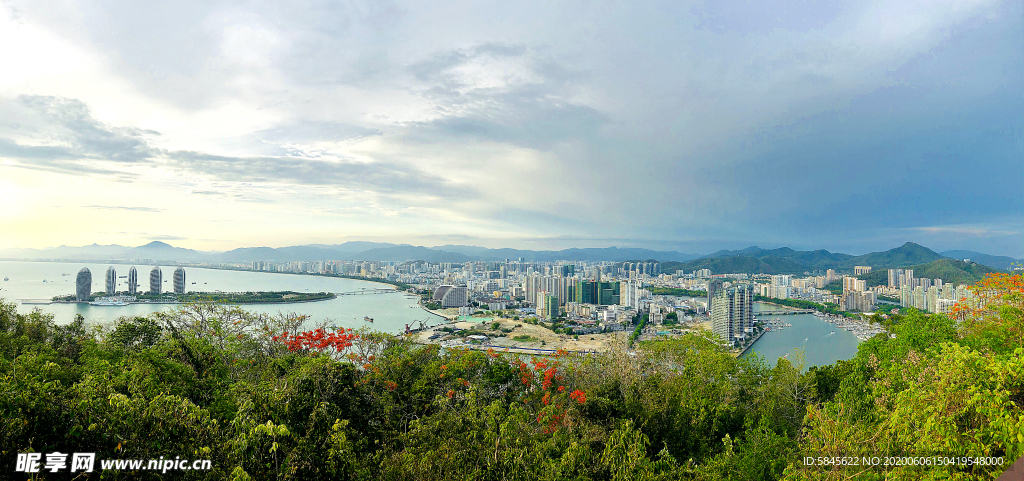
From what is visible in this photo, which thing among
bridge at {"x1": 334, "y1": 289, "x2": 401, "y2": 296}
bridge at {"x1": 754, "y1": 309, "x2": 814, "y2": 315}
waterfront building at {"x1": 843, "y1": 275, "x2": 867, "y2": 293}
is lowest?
bridge at {"x1": 754, "y1": 309, "x2": 814, "y2": 315}

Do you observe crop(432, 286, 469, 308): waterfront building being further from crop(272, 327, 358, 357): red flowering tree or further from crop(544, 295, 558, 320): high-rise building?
crop(272, 327, 358, 357): red flowering tree

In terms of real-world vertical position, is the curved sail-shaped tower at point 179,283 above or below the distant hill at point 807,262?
below

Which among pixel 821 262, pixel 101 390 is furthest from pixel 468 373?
pixel 821 262

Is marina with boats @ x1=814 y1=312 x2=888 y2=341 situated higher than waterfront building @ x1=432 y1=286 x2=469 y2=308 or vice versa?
waterfront building @ x1=432 y1=286 x2=469 y2=308

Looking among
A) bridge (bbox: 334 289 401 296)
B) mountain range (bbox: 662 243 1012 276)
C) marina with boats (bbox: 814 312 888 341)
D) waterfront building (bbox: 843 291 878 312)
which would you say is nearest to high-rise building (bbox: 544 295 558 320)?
marina with boats (bbox: 814 312 888 341)

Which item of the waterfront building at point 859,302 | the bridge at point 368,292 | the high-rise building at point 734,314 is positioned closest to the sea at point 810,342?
the high-rise building at point 734,314

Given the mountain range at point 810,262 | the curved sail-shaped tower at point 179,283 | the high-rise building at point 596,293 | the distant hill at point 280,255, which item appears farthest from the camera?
the distant hill at point 280,255

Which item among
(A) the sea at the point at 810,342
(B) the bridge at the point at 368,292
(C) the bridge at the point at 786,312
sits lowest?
(A) the sea at the point at 810,342

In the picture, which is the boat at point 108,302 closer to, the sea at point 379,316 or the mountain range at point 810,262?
the sea at point 379,316

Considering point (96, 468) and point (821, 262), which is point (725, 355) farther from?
point (821, 262)

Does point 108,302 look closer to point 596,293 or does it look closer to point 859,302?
point 596,293

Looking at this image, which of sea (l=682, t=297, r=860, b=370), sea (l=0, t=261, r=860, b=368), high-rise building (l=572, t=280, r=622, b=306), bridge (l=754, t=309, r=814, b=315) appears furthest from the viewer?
high-rise building (l=572, t=280, r=622, b=306)
